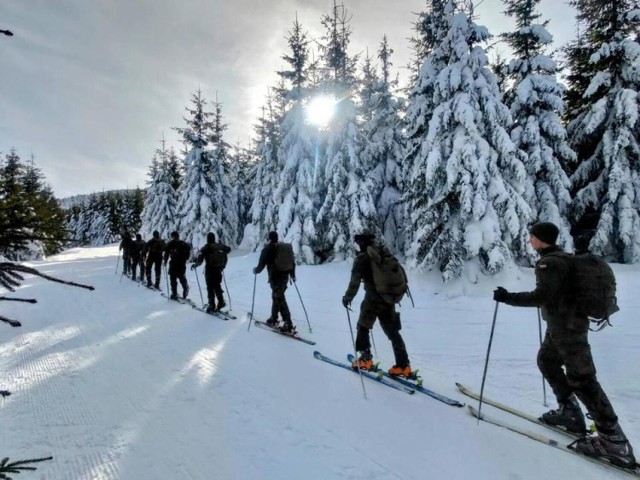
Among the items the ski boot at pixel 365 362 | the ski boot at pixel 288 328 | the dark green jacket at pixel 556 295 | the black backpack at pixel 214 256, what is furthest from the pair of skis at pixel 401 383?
the black backpack at pixel 214 256

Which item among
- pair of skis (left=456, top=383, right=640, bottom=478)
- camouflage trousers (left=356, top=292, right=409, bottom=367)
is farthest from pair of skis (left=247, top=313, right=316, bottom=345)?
pair of skis (left=456, top=383, right=640, bottom=478)

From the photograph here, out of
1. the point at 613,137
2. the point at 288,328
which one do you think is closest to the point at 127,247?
the point at 288,328

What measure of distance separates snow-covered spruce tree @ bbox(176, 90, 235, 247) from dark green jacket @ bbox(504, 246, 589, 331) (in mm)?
25371

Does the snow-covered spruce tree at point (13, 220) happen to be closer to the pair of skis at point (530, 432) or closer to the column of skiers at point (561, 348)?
the column of skiers at point (561, 348)

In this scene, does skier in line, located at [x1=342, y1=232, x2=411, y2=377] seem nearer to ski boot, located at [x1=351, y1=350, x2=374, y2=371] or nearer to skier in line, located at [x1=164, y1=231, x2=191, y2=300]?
ski boot, located at [x1=351, y1=350, x2=374, y2=371]

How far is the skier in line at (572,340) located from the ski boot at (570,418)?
1.25 feet

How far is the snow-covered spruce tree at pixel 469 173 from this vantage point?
42.4 ft

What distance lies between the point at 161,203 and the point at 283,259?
3079cm

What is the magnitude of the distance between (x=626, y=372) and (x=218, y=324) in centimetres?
833

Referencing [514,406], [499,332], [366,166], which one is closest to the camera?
[514,406]

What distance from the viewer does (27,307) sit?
11242 mm

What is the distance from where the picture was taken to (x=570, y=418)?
4238 millimetres

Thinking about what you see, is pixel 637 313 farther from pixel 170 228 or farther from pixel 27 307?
pixel 170 228

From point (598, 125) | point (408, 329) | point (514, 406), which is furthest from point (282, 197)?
point (514, 406)
